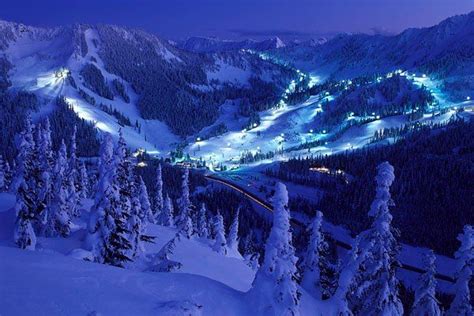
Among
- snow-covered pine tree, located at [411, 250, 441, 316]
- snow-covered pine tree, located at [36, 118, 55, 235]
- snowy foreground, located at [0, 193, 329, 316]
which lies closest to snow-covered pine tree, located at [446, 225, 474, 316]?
snow-covered pine tree, located at [411, 250, 441, 316]

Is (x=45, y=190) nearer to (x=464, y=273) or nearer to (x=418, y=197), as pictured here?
(x=464, y=273)

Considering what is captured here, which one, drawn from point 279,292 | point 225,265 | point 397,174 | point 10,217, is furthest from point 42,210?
point 397,174

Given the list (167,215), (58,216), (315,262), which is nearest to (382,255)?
(315,262)

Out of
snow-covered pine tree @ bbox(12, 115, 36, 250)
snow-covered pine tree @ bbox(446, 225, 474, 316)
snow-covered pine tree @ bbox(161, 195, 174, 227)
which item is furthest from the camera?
snow-covered pine tree @ bbox(161, 195, 174, 227)

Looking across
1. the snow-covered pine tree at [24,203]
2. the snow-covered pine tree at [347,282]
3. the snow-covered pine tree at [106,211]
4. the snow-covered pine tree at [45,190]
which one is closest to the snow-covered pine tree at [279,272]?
the snow-covered pine tree at [347,282]

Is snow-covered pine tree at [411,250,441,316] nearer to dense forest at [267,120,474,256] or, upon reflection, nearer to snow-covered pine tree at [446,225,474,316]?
snow-covered pine tree at [446,225,474,316]

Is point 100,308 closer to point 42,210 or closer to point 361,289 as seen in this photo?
point 361,289
